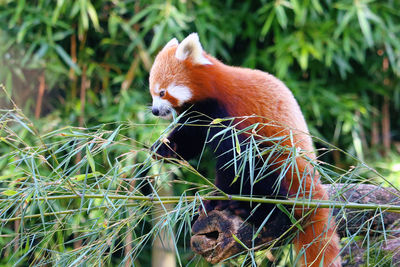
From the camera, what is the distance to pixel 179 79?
204cm

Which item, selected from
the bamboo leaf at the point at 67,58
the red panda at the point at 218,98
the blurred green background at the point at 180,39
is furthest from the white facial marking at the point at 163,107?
the bamboo leaf at the point at 67,58

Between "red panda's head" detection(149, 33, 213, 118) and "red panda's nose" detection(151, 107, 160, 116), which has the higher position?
"red panda's head" detection(149, 33, 213, 118)

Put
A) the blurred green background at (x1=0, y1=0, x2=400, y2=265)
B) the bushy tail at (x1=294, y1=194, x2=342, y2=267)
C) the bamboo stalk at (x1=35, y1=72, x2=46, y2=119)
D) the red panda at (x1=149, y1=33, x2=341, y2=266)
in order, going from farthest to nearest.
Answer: the bamboo stalk at (x1=35, y1=72, x2=46, y2=119) < the blurred green background at (x1=0, y1=0, x2=400, y2=265) < the red panda at (x1=149, y1=33, x2=341, y2=266) < the bushy tail at (x1=294, y1=194, x2=342, y2=267)

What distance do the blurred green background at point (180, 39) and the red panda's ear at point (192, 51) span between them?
103 cm

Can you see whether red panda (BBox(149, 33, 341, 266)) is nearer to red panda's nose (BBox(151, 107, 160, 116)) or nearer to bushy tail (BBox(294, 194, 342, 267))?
red panda's nose (BBox(151, 107, 160, 116))

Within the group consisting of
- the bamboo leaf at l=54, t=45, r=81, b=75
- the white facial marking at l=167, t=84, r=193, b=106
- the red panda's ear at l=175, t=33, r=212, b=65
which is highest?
the red panda's ear at l=175, t=33, r=212, b=65

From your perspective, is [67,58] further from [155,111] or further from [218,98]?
[218,98]

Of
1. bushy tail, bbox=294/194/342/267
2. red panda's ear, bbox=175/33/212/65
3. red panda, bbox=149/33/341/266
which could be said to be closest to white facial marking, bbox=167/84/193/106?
red panda, bbox=149/33/341/266

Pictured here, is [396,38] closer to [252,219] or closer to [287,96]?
[287,96]

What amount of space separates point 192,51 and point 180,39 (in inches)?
44.5

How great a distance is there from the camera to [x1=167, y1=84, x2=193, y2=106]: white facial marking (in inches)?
79.9

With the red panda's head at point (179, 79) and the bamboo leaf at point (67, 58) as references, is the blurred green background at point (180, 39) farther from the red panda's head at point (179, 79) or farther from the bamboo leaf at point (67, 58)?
the red panda's head at point (179, 79)

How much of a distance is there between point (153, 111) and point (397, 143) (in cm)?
262

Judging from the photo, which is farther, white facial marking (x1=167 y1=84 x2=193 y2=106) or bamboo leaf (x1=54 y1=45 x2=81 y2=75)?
bamboo leaf (x1=54 y1=45 x2=81 y2=75)
